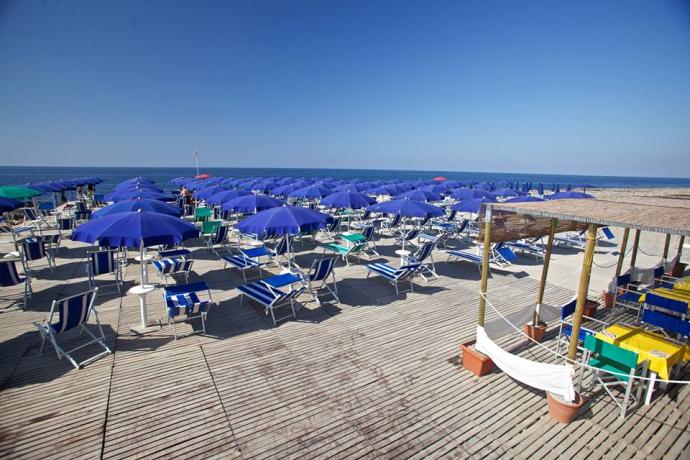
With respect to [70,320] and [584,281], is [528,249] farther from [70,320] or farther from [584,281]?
[70,320]

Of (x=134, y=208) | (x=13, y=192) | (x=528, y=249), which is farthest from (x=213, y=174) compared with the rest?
(x=528, y=249)

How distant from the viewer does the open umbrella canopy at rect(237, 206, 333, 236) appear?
5.58 m

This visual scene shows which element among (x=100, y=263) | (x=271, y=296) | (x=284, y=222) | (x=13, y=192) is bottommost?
(x=271, y=296)

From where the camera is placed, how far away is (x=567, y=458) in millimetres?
2895

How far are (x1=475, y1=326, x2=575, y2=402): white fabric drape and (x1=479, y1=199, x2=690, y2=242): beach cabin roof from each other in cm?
149

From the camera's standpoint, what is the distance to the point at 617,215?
137 inches

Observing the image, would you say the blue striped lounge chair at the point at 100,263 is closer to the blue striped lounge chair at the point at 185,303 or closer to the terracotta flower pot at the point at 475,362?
the blue striped lounge chair at the point at 185,303

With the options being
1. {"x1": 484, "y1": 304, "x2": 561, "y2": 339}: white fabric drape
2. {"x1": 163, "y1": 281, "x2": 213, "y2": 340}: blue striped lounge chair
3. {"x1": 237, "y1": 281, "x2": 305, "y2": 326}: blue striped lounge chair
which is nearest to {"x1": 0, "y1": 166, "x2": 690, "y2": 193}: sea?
{"x1": 484, "y1": 304, "x2": 561, "y2": 339}: white fabric drape

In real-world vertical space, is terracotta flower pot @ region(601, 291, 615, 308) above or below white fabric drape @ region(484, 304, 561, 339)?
below

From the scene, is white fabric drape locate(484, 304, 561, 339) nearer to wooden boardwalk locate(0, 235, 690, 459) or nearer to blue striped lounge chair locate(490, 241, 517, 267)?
wooden boardwalk locate(0, 235, 690, 459)

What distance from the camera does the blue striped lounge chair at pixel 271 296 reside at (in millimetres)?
5348

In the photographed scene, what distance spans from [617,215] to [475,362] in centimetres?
232

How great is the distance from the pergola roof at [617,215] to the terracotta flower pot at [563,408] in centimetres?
182

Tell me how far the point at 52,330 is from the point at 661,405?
7.27 m
